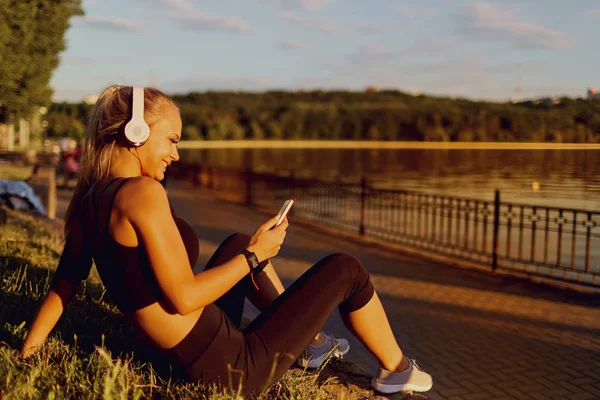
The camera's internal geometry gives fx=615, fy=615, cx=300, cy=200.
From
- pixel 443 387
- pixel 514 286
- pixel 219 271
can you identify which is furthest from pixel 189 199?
pixel 219 271

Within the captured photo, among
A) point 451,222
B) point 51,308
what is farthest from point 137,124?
point 451,222

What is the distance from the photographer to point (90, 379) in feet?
10.4

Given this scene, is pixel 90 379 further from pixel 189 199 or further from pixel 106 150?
pixel 189 199

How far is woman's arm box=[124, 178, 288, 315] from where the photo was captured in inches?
95.0

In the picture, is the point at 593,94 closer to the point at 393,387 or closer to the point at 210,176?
the point at 393,387

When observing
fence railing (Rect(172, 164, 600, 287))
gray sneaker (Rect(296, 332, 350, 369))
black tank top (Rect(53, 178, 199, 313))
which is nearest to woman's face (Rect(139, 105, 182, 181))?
black tank top (Rect(53, 178, 199, 313))

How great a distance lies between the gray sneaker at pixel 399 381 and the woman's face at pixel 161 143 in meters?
1.63

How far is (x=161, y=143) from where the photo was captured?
2.77 m

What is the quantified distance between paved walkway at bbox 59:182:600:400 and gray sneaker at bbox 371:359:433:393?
0.95m

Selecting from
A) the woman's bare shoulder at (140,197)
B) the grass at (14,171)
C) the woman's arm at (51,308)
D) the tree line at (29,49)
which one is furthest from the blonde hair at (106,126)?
the grass at (14,171)

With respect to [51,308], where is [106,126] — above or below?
above

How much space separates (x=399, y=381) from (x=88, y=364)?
1672 mm

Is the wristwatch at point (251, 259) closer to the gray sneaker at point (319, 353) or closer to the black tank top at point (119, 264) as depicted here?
the black tank top at point (119, 264)

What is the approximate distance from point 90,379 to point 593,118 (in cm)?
521
